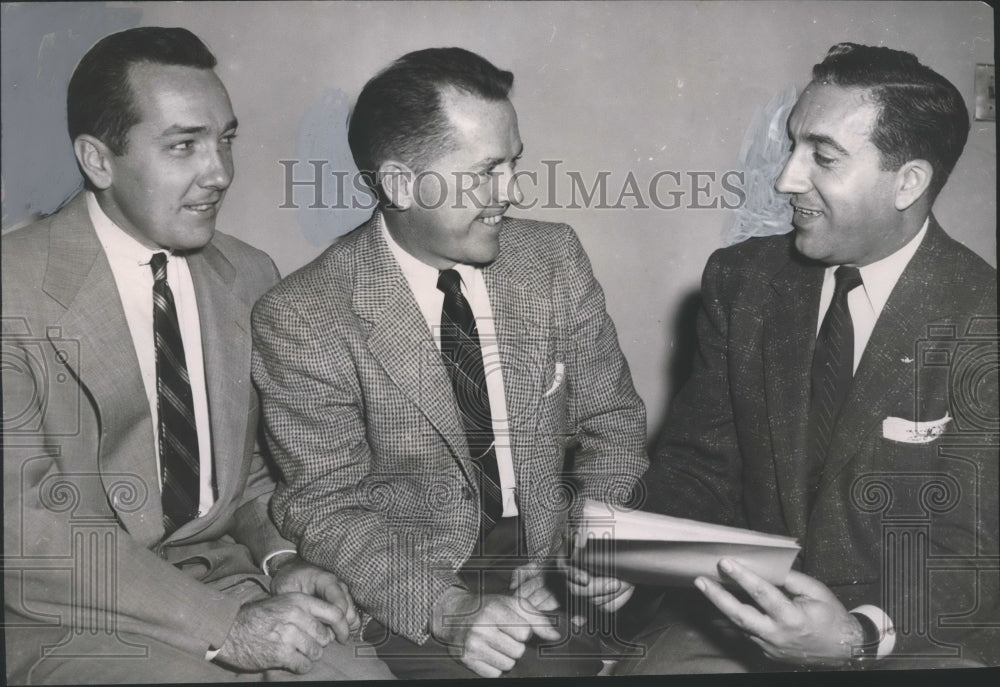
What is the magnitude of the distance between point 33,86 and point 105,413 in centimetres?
72

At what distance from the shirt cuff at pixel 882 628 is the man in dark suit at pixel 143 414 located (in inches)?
42.9

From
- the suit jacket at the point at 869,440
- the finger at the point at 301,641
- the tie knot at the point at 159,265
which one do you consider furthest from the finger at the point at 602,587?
the tie knot at the point at 159,265

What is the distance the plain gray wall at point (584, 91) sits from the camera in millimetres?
2357

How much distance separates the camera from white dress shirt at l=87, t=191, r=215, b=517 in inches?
91.6

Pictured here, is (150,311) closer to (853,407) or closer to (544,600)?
(544,600)

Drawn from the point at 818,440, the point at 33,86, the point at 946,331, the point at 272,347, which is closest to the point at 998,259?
the point at 946,331

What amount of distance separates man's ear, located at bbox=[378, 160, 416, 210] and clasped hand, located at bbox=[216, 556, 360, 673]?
81cm

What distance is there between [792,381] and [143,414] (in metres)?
1.40

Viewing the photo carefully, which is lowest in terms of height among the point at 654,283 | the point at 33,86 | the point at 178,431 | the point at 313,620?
the point at 313,620

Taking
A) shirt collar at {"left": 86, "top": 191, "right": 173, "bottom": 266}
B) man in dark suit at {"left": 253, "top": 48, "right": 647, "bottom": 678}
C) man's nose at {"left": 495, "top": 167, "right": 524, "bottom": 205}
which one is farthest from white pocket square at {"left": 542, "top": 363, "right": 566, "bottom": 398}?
shirt collar at {"left": 86, "top": 191, "right": 173, "bottom": 266}

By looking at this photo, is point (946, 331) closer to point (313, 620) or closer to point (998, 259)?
point (998, 259)

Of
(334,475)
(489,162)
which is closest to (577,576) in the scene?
(334,475)

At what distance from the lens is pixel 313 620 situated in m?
2.34

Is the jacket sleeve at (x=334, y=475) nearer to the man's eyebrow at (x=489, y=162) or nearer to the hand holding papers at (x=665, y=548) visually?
the hand holding papers at (x=665, y=548)
